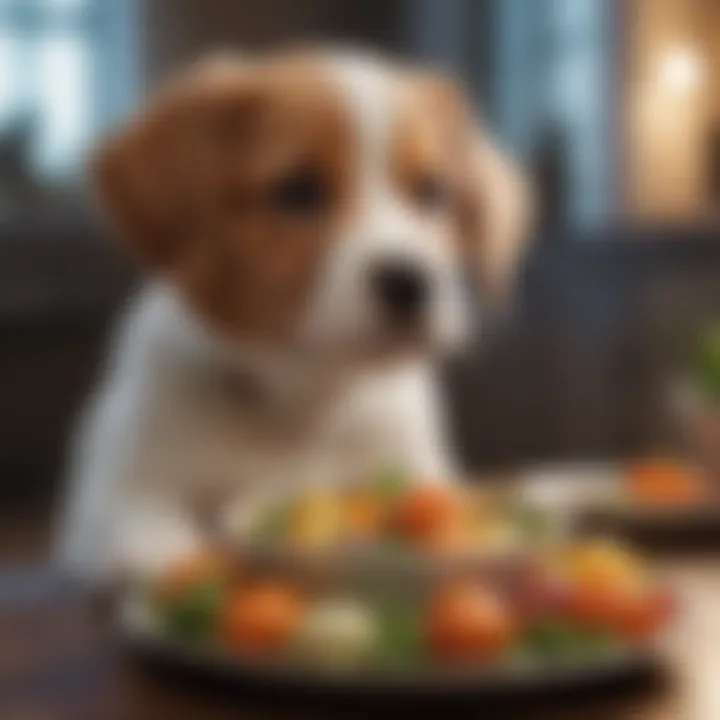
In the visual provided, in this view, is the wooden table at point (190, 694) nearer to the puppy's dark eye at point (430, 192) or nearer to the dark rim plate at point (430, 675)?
the dark rim plate at point (430, 675)

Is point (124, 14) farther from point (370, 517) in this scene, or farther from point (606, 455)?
point (370, 517)

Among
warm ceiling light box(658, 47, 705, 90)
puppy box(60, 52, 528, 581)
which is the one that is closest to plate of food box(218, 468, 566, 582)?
puppy box(60, 52, 528, 581)

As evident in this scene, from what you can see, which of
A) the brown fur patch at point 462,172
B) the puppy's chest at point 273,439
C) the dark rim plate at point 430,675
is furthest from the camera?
the brown fur patch at point 462,172

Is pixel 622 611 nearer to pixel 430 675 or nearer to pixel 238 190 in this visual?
pixel 430 675

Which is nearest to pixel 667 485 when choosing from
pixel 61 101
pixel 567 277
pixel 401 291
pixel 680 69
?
pixel 401 291

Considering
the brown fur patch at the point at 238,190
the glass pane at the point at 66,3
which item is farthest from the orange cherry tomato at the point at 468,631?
the glass pane at the point at 66,3

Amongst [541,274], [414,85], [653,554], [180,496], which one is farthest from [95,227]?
[653,554]
